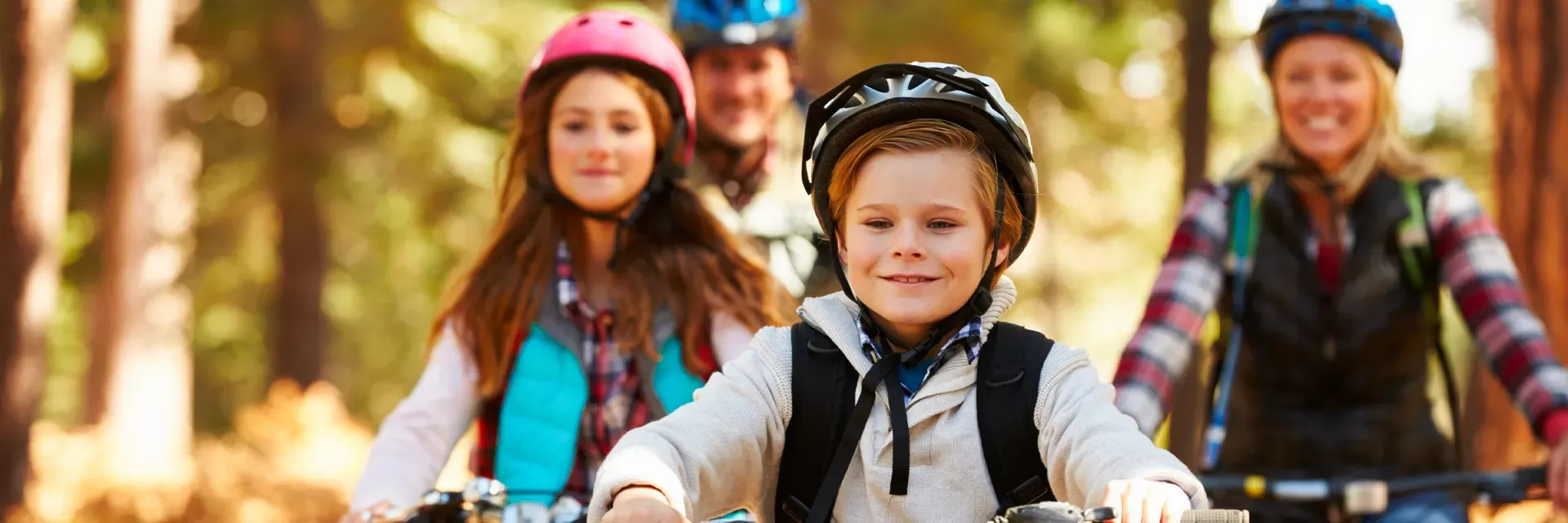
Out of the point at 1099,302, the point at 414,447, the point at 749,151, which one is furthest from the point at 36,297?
the point at 1099,302

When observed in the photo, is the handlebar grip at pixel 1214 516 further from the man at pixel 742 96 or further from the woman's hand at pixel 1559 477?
the man at pixel 742 96

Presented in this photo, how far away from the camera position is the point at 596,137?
4.76 metres

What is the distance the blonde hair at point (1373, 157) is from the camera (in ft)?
16.5

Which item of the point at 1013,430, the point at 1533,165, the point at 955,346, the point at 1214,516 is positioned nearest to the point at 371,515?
the point at 955,346

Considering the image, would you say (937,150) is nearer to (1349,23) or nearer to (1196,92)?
(1349,23)

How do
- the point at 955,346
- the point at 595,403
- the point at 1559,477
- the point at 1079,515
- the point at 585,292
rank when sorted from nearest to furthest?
1. the point at 1079,515
2. the point at 955,346
3. the point at 1559,477
4. the point at 595,403
5. the point at 585,292

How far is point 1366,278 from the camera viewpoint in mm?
4977

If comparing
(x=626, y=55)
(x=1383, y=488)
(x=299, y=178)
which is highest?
(x=299, y=178)

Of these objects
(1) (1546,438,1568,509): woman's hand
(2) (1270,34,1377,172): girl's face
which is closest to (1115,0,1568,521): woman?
(2) (1270,34,1377,172): girl's face

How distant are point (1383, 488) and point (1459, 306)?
0.80m

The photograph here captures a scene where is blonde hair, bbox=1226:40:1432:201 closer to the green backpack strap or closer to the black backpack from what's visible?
the green backpack strap

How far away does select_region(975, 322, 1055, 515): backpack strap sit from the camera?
3135 mm

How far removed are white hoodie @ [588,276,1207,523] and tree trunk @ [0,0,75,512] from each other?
1103 centimetres

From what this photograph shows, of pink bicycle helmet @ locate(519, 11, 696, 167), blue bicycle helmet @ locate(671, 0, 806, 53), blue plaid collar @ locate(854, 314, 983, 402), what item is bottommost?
blue plaid collar @ locate(854, 314, 983, 402)
